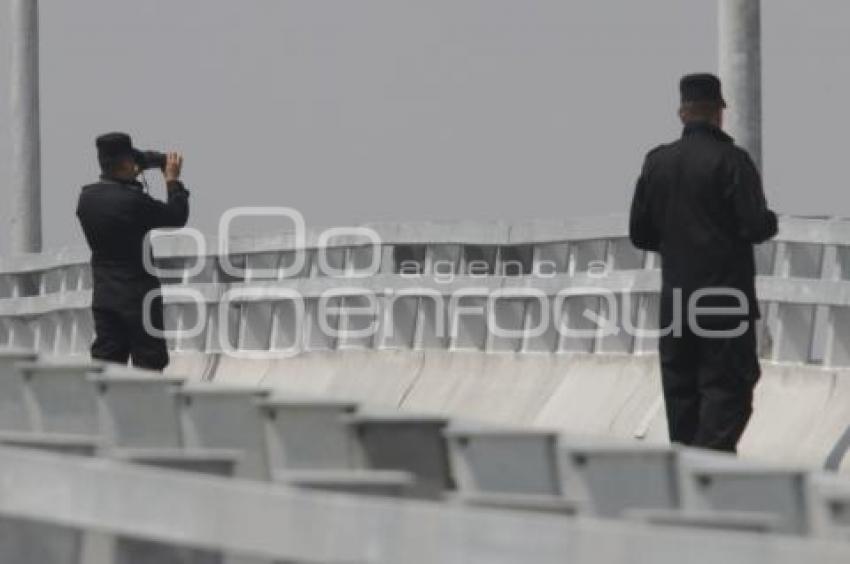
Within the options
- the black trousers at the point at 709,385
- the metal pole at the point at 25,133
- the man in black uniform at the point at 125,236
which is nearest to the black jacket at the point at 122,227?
the man in black uniform at the point at 125,236

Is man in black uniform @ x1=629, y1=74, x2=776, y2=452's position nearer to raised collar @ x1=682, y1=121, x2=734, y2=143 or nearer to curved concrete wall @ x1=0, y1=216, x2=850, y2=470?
raised collar @ x1=682, y1=121, x2=734, y2=143

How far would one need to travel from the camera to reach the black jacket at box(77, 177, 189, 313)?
18.5m

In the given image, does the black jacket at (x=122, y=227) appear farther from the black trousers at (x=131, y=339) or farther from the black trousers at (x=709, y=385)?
the black trousers at (x=709, y=385)

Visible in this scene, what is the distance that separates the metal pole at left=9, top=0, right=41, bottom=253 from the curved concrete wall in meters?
2.63

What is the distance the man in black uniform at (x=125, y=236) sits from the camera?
18.5 metres

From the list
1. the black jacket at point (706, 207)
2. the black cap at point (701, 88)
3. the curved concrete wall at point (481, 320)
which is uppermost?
the black cap at point (701, 88)

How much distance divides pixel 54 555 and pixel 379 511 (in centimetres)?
118

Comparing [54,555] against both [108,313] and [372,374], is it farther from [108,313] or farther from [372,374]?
[372,374]

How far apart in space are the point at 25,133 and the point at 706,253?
21.7 meters

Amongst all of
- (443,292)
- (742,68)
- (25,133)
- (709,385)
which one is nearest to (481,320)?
(443,292)

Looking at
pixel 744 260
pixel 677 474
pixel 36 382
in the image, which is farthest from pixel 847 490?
pixel 744 260

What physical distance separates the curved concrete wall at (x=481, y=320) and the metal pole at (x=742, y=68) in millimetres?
758

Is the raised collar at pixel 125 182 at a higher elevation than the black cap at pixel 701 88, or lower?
lower

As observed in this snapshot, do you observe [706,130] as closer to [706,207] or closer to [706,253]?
[706,207]
